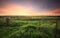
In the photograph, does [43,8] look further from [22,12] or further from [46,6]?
[22,12]

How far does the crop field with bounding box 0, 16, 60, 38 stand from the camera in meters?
1.56

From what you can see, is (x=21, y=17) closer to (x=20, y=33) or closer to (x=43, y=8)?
(x=20, y=33)

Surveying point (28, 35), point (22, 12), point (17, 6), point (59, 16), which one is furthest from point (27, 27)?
point (59, 16)

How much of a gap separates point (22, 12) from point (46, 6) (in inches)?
16.6

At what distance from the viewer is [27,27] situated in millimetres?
1585

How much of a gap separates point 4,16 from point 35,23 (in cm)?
54

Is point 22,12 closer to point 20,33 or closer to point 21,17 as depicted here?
point 21,17

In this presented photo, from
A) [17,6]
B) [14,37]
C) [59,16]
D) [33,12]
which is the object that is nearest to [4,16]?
[17,6]

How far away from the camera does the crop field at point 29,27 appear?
1.56 m

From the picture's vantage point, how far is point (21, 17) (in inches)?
61.6

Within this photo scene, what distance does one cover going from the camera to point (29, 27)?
1.58 metres

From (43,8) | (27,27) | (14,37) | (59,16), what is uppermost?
(43,8)

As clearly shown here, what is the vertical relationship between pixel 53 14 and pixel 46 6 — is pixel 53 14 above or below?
below

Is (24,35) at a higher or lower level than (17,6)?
lower
